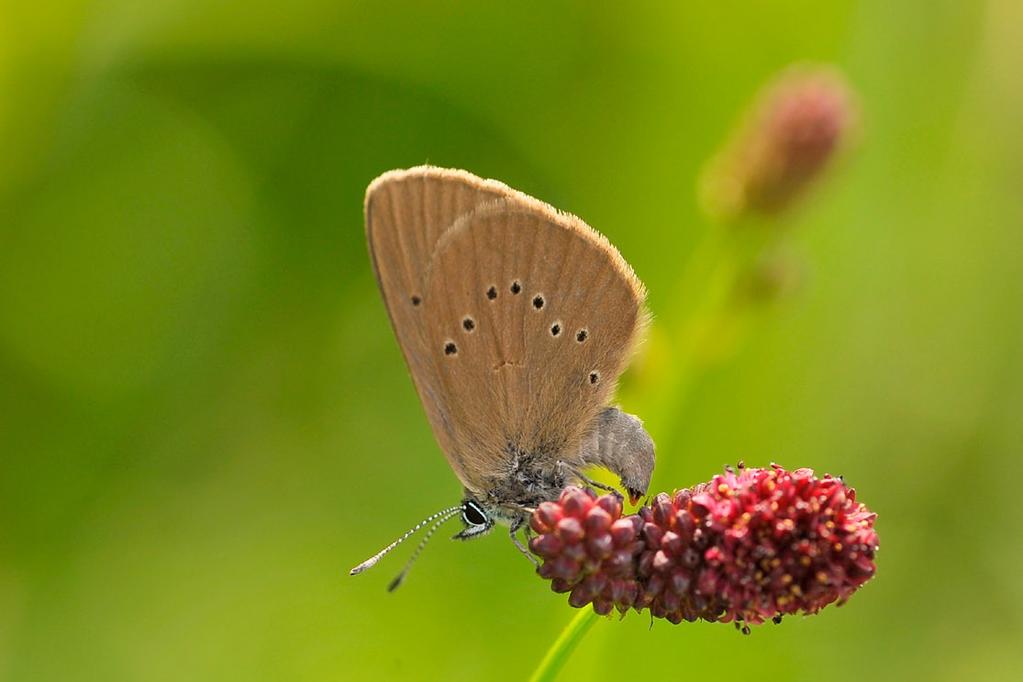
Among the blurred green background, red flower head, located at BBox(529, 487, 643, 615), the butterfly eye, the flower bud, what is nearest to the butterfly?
the butterfly eye

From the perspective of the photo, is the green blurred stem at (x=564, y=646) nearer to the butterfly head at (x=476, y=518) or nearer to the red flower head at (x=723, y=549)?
the red flower head at (x=723, y=549)

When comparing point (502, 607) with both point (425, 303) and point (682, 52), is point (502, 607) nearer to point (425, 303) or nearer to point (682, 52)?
point (425, 303)

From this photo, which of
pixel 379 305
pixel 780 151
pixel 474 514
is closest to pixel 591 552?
pixel 474 514

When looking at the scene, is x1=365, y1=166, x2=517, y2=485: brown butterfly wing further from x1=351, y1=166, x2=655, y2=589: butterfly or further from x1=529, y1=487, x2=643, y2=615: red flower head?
x1=529, y1=487, x2=643, y2=615: red flower head

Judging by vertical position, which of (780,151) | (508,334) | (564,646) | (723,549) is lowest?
(564,646)

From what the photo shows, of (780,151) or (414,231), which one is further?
(780,151)

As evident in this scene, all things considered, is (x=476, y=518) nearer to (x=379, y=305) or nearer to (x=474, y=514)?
(x=474, y=514)

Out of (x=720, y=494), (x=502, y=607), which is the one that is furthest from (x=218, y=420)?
(x=720, y=494)
